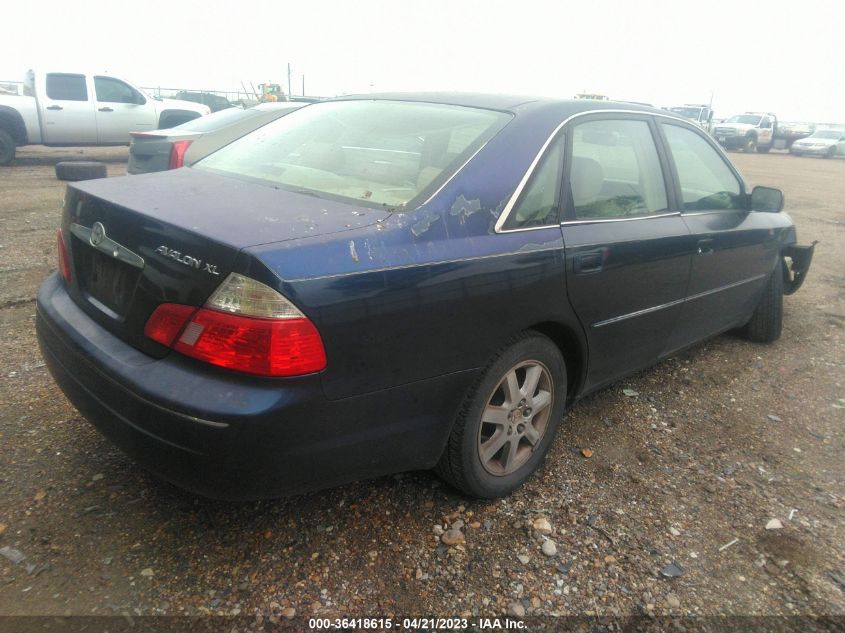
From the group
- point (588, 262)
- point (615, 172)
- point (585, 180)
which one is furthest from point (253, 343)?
point (615, 172)

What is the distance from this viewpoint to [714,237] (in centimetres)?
339

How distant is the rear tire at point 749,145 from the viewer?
29105mm

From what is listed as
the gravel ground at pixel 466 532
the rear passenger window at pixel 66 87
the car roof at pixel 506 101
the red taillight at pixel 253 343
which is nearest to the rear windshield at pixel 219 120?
the gravel ground at pixel 466 532

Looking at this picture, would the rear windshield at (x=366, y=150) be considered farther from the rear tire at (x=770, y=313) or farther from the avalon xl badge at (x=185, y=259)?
the rear tire at (x=770, y=313)

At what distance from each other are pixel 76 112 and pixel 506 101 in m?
13.1

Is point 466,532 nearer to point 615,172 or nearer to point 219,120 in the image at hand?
point 615,172

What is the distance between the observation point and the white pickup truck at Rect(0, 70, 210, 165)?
12.4 m

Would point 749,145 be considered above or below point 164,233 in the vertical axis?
below

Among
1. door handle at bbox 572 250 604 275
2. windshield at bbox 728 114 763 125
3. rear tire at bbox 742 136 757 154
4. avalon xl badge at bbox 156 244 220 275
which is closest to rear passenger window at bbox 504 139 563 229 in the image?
door handle at bbox 572 250 604 275

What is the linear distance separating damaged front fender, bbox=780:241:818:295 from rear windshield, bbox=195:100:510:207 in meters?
2.91

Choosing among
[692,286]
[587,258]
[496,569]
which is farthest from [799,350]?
[496,569]

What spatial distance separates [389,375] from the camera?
77.7 inches

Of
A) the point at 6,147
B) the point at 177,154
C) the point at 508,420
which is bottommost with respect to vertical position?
the point at 6,147

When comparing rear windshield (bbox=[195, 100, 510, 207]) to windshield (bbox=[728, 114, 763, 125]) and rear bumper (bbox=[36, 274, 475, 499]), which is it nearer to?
rear bumper (bbox=[36, 274, 475, 499])
